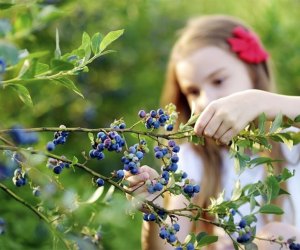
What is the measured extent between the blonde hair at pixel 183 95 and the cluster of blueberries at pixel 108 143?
1.40 m

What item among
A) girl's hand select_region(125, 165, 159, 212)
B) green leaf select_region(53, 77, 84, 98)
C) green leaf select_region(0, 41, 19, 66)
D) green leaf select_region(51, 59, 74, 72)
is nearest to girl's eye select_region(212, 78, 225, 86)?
girl's hand select_region(125, 165, 159, 212)

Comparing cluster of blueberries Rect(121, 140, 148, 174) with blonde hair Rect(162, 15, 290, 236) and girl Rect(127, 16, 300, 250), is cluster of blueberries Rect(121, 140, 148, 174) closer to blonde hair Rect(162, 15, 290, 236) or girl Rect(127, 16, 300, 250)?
girl Rect(127, 16, 300, 250)

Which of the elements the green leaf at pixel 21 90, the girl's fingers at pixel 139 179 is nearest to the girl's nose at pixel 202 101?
the girl's fingers at pixel 139 179

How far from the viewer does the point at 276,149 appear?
8.21ft

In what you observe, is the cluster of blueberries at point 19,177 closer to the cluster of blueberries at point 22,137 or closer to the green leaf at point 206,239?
the cluster of blueberries at point 22,137

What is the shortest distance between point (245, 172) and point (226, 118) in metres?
1.37

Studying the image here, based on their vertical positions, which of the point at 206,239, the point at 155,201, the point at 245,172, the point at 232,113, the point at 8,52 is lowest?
the point at 245,172

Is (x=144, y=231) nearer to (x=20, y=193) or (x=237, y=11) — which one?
(x=20, y=193)

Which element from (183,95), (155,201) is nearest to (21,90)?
(155,201)

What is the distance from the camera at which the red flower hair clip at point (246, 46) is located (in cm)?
259

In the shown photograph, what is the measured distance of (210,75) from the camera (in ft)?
7.70

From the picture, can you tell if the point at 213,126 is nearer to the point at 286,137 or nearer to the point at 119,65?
the point at 286,137

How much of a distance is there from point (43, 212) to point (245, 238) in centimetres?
29

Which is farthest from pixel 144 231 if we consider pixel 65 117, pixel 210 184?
pixel 65 117
